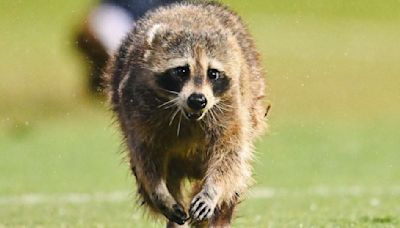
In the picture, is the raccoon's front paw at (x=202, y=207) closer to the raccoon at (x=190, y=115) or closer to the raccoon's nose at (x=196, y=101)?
the raccoon at (x=190, y=115)

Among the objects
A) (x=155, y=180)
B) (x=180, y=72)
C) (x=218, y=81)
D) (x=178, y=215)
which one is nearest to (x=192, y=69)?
(x=180, y=72)

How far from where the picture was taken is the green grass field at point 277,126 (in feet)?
54.6

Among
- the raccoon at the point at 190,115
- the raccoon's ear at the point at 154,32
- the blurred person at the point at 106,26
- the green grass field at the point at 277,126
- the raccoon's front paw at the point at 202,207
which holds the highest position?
the raccoon's ear at the point at 154,32

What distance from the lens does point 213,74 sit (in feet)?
37.9

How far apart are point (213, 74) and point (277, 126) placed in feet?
66.4

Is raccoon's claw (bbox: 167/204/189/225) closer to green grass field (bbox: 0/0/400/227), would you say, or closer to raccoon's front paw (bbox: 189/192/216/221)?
raccoon's front paw (bbox: 189/192/216/221)

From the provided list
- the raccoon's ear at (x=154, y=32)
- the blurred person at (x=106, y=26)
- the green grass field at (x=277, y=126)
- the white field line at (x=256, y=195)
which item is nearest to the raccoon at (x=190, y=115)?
the raccoon's ear at (x=154, y=32)

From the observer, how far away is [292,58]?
4516 cm

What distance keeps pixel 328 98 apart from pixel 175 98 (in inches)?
1073

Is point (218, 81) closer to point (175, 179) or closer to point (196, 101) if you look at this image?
point (196, 101)

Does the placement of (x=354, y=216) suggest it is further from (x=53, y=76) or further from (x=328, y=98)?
(x=53, y=76)

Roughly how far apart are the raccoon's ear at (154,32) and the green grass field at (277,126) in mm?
1438

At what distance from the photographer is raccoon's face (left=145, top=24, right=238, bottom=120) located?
11.3 m

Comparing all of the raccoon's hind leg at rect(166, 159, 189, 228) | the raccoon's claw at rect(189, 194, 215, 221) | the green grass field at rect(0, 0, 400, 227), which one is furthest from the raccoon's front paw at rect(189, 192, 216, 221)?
the green grass field at rect(0, 0, 400, 227)
